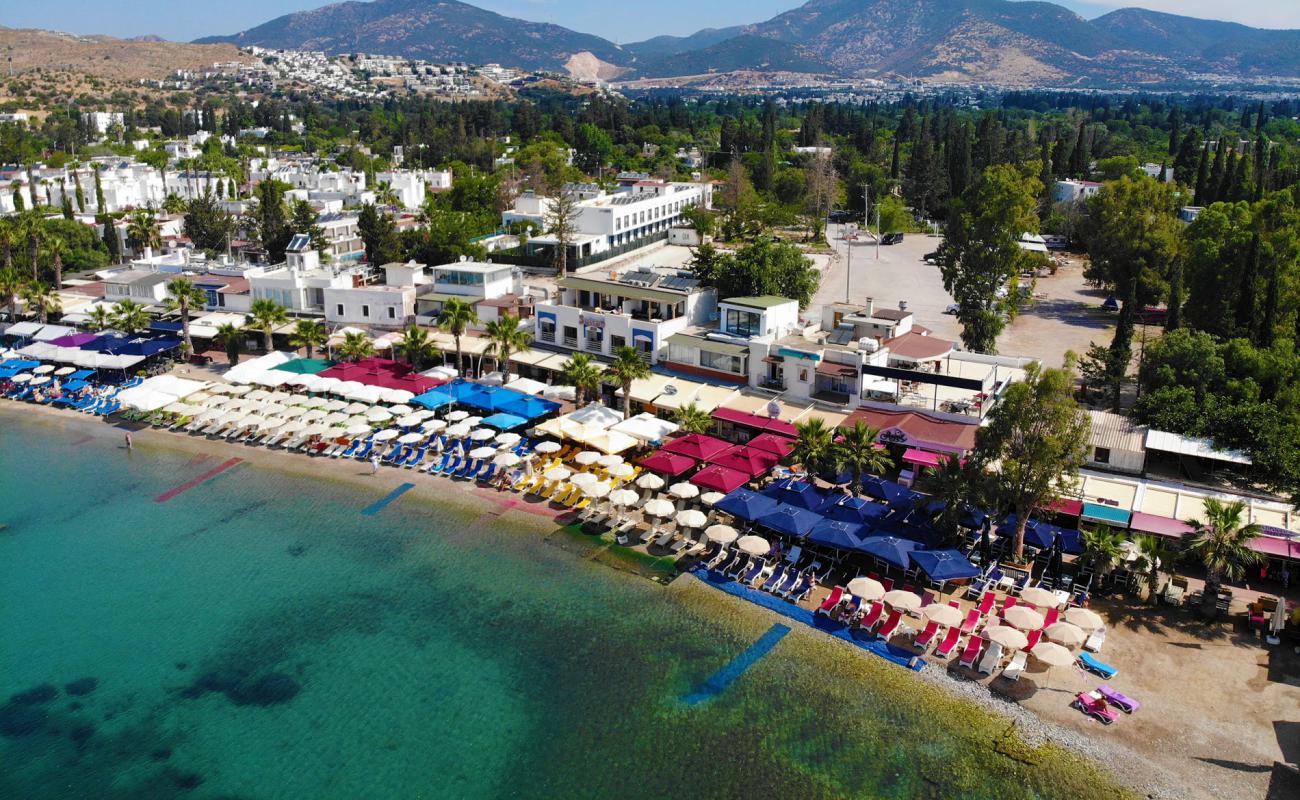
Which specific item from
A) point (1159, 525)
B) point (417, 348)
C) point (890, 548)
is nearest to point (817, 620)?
point (890, 548)

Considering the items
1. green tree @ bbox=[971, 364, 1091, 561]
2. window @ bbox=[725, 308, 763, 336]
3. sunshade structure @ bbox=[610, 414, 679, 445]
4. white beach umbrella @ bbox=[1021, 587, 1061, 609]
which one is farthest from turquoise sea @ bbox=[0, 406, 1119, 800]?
window @ bbox=[725, 308, 763, 336]

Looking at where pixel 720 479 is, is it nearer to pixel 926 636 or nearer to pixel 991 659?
pixel 926 636

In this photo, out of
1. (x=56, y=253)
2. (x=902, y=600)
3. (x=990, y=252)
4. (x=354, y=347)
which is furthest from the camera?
(x=56, y=253)

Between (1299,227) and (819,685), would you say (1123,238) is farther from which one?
(819,685)

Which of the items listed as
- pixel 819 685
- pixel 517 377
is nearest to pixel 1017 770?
pixel 819 685

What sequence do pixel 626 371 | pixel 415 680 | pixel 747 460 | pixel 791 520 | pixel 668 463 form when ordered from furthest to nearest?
1. pixel 626 371
2. pixel 668 463
3. pixel 747 460
4. pixel 791 520
5. pixel 415 680

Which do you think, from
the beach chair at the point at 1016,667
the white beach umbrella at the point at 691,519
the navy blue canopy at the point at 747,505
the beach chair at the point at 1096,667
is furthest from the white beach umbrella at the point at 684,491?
the beach chair at the point at 1096,667
